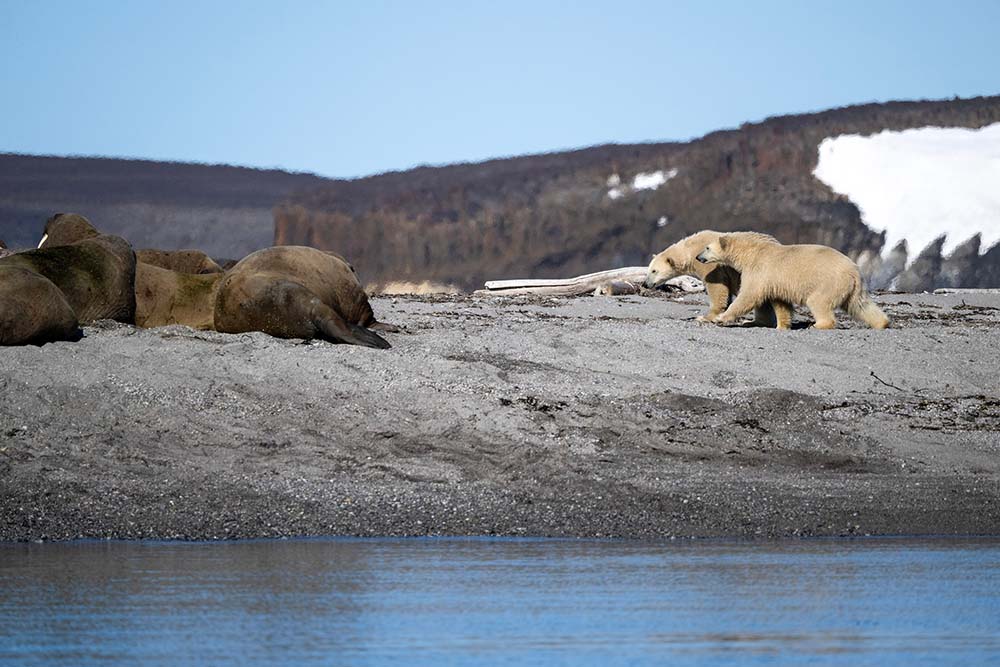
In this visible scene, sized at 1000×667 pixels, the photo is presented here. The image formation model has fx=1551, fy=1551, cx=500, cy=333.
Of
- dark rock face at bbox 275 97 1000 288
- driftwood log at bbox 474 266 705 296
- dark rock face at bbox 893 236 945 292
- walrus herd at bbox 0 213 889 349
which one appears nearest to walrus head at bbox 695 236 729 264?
walrus herd at bbox 0 213 889 349

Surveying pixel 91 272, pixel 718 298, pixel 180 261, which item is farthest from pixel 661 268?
pixel 91 272

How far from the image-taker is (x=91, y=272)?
12039 millimetres

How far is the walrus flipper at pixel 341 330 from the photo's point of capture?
11.0 m

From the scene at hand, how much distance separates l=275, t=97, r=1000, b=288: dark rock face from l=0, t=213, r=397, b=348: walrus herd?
21.8 ft

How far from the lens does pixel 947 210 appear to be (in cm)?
1869

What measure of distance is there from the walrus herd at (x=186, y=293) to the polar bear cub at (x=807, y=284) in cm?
337

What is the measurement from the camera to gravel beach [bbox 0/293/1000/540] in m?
7.23

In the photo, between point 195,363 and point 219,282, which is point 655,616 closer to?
point 195,363

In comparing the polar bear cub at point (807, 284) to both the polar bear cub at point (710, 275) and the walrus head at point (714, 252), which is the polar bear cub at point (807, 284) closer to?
the polar bear cub at point (710, 275)

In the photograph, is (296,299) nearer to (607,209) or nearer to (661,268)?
(661,268)

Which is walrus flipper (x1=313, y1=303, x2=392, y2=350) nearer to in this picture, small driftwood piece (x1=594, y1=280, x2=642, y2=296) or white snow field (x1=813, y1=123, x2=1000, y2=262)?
small driftwood piece (x1=594, y1=280, x2=642, y2=296)

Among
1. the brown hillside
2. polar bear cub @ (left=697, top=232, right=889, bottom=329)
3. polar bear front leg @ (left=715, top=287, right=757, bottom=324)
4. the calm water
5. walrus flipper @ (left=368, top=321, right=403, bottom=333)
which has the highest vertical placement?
the brown hillside

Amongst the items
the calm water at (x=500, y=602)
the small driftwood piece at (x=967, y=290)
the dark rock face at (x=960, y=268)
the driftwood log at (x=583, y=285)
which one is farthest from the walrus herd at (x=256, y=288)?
the dark rock face at (x=960, y=268)

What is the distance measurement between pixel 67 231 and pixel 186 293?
170 centimetres
